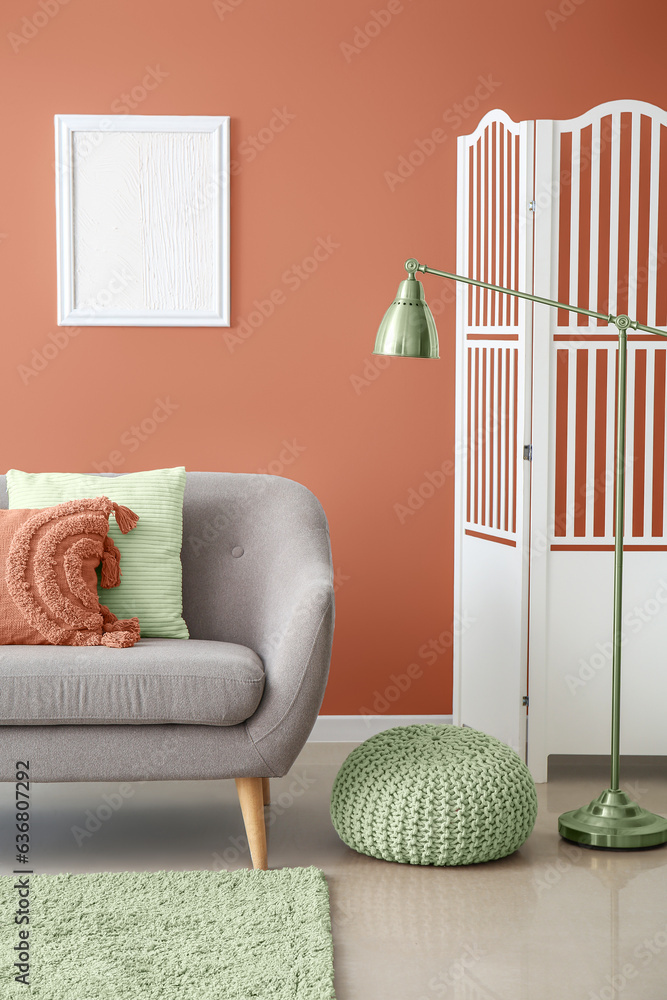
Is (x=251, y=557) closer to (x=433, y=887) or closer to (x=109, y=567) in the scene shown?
(x=109, y=567)

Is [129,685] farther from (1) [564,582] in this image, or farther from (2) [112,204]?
(2) [112,204]

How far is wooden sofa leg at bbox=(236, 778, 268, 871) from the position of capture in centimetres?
264

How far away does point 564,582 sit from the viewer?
3.40 metres

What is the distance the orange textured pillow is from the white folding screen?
1.28m

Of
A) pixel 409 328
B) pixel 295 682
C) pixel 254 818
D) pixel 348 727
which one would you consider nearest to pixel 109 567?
pixel 295 682

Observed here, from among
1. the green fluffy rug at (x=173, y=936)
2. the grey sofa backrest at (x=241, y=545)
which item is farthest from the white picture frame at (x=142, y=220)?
the green fluffy rug at (x=173, y=936)

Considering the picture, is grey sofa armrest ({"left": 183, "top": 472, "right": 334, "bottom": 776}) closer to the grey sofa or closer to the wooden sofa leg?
the grey sofa

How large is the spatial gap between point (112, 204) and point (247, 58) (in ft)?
2.12

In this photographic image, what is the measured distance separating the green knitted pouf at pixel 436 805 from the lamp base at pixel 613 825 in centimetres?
16

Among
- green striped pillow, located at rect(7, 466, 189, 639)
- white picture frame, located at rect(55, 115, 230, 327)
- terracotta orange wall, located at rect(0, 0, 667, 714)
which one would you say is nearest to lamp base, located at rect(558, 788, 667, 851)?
terracotta orange wall, located at rect(0, 0, 667, 714)

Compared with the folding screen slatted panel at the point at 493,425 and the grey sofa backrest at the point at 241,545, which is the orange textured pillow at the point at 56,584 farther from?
the folding screen slatted panel at the point at 493,425

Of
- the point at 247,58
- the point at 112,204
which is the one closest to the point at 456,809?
the point at 112,204

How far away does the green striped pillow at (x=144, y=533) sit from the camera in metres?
2.99

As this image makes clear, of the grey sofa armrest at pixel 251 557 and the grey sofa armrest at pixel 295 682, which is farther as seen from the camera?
the grey sofa armrest at pixel 251 557
